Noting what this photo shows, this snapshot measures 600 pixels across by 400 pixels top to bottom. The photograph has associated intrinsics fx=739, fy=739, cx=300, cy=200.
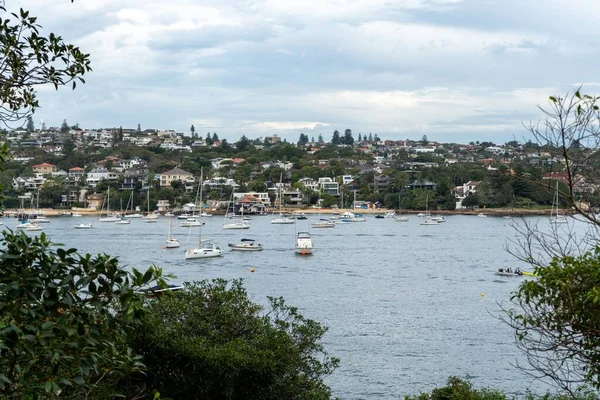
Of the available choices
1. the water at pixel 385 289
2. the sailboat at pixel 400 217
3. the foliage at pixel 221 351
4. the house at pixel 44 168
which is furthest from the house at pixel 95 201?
the foliage at pixel 221 351

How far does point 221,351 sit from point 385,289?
1166 inches

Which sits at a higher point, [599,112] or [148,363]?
[599,112]

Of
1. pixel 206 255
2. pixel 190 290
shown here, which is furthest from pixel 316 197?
pixel 190 290

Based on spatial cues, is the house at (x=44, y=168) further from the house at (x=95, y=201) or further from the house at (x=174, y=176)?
the house at (x=174, y=176)

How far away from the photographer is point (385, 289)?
133 feet

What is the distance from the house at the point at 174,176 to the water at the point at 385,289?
35.2 meters

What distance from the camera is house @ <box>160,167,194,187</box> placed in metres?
120

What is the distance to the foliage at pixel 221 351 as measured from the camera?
11430 millimetres

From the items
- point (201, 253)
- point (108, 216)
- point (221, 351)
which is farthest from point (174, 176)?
point (221, 351)

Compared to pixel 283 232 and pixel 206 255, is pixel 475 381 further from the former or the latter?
pixel 283 232

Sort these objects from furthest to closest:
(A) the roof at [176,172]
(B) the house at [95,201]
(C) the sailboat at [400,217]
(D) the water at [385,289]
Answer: (A) the roof at [176,172]
(B) the house at [95,201]
(C) the sailboat at [400,217]
(D) the water at [385,289]

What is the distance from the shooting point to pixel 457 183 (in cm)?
11938

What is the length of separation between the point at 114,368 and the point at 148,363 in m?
7.34

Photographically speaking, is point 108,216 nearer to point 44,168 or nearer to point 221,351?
point 44,168
